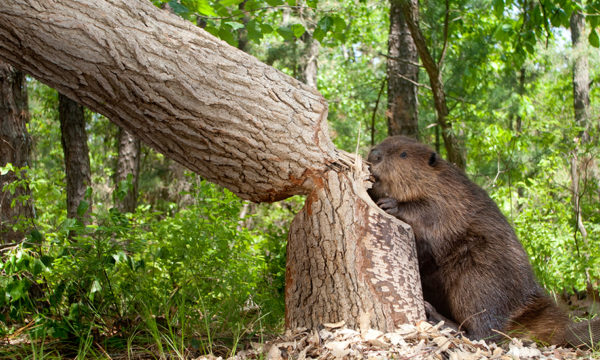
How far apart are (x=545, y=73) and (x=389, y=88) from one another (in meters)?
11.2

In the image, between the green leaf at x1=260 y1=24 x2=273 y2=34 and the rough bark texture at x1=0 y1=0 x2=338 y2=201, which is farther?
the green leaf at x1=260 y1=24 x2=273 y2=34

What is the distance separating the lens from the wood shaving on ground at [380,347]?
254 cm

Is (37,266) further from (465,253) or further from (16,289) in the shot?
(465,253)

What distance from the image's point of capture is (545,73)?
50.0 feet

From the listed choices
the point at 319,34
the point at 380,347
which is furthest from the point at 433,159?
the point at 319,34

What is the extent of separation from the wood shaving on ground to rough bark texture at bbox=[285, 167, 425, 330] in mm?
82

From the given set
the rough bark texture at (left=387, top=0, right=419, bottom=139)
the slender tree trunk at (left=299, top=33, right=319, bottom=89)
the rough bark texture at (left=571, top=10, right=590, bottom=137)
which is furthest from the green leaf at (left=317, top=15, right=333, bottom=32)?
the rough bark texture at (left=571, top=10, right=590, bottom=137)

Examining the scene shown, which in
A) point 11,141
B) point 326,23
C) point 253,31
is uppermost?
point 326,23

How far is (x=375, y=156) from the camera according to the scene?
365cm

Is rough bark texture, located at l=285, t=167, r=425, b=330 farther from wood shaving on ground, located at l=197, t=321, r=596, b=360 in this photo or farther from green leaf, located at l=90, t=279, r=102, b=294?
green leaf, located at l=90, t=279, r=102, b=294

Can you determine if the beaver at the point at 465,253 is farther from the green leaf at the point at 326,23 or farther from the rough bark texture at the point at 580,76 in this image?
the rough bark texture at the point at 580,76

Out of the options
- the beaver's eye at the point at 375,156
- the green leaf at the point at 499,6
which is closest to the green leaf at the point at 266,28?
the beaver's eye at the point at 375,156

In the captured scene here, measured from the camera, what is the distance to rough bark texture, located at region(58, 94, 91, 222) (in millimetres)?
5152

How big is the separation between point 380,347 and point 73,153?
13.1ft
